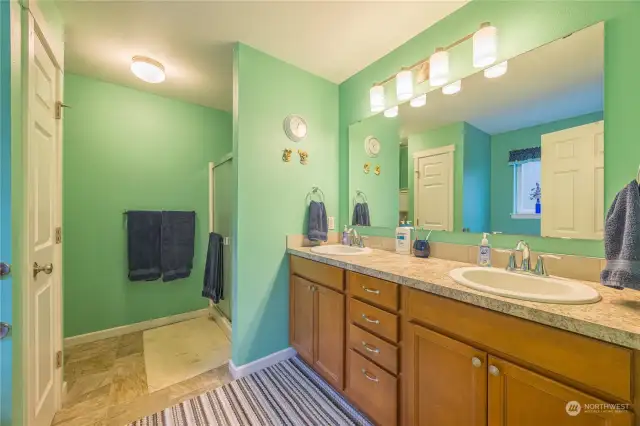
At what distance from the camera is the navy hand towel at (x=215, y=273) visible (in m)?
2.40

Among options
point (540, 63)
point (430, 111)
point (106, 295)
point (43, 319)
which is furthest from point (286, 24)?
point (106, 295)

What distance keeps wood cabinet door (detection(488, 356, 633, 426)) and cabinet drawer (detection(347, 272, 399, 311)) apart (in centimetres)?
43

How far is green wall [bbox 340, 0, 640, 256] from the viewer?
1006mm

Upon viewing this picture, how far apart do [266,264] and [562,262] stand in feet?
5.60

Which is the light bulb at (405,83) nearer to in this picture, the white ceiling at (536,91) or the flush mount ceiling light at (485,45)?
the white ceiling at (536,91)

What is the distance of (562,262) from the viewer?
3.74 feet

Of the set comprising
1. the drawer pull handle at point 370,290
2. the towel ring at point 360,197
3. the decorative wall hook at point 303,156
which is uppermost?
the decorative wall hook at point 303,156

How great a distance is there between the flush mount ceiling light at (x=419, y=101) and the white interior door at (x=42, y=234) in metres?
2.01

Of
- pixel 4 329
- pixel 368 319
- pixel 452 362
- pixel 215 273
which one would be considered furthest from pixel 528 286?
pixel 215 273

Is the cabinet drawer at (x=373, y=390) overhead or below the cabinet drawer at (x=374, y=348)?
below

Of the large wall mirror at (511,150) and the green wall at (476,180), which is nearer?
the large wall mirror at (511,150)

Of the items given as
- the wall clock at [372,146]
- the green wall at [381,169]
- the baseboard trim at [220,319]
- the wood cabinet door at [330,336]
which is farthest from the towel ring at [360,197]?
the baseboard trim at [220,319]

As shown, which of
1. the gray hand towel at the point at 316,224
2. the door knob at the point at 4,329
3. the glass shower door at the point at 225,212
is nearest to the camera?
the door knob at the point at 4,329

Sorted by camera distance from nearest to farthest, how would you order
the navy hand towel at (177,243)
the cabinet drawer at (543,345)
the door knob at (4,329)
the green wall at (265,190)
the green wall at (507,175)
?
the cabinet drawer at (543,345) < the door knob at (4,329) < the green wall at (507,175) < the green wall at (265,190) < the navy hand towel at (177,243)
